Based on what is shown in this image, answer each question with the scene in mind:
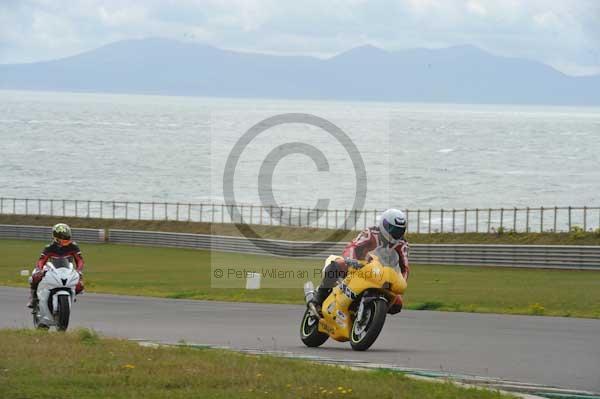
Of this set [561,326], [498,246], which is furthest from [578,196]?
[561,326]

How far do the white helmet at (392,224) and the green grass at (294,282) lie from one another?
33.0 ft

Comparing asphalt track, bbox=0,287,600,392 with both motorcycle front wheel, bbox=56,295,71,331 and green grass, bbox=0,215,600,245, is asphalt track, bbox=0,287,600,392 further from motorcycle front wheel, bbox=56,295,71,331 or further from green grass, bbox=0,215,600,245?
green grass, bbox=0,215,600,245

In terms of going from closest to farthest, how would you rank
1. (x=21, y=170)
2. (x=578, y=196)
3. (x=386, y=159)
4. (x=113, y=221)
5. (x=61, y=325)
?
(x=61, y=325) → (x=113, y=221) → (x=578, y=196) → (x=21, y=170) → (x=386, y=159)

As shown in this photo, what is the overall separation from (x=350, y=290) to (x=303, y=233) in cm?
4869

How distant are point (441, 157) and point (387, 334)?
17684 centimetres

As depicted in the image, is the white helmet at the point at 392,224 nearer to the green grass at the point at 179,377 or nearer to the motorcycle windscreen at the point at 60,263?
the green grass at the point at 179,377

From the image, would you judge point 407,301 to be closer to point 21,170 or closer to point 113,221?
point 113,221

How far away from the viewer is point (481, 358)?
13719 millimetres

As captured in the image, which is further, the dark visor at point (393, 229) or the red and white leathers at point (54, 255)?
the red and white leathers at point (54, 255)

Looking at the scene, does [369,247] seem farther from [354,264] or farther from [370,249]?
[354,264]

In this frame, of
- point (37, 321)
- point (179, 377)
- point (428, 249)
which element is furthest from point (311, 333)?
point (428, 249)

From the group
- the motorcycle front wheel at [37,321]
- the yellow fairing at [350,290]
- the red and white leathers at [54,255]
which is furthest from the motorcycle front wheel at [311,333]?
the motorcycle front wheel at [37,321]

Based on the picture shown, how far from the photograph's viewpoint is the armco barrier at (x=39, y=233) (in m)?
62.8

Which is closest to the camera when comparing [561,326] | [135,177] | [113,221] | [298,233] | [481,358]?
[481,358]
